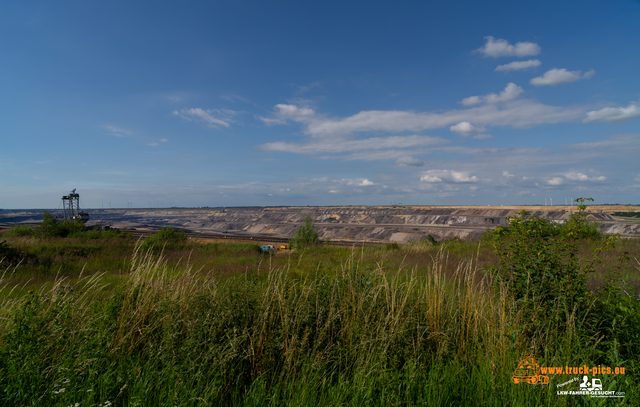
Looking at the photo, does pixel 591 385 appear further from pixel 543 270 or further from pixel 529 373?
pixel 543 270

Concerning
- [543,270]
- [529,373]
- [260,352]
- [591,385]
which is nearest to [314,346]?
[260,352]

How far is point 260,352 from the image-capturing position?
151 inches

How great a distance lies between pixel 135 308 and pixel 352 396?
3782 mm

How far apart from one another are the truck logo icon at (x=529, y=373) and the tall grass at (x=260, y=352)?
8 centimetres

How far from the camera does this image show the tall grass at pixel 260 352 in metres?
3.04

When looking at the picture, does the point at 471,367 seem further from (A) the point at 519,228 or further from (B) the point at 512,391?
(A) the point at 519,228

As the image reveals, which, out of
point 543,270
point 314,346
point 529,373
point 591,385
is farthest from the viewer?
point 543,270

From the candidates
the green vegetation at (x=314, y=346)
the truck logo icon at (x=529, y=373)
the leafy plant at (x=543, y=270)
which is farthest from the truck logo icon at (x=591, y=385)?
the leafy plant at (x=543, y=270)

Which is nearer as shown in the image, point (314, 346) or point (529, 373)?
point (529, 373)

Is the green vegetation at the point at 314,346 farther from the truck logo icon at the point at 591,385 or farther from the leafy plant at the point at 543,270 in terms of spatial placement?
the truck logo icon at the point at 591,385

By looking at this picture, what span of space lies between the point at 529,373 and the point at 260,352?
335 centimetres

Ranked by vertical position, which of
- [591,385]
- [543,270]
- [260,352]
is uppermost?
[543,270]

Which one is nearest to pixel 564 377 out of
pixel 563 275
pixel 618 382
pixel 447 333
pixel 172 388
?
pixel 618 382

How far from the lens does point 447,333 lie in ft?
14.4
